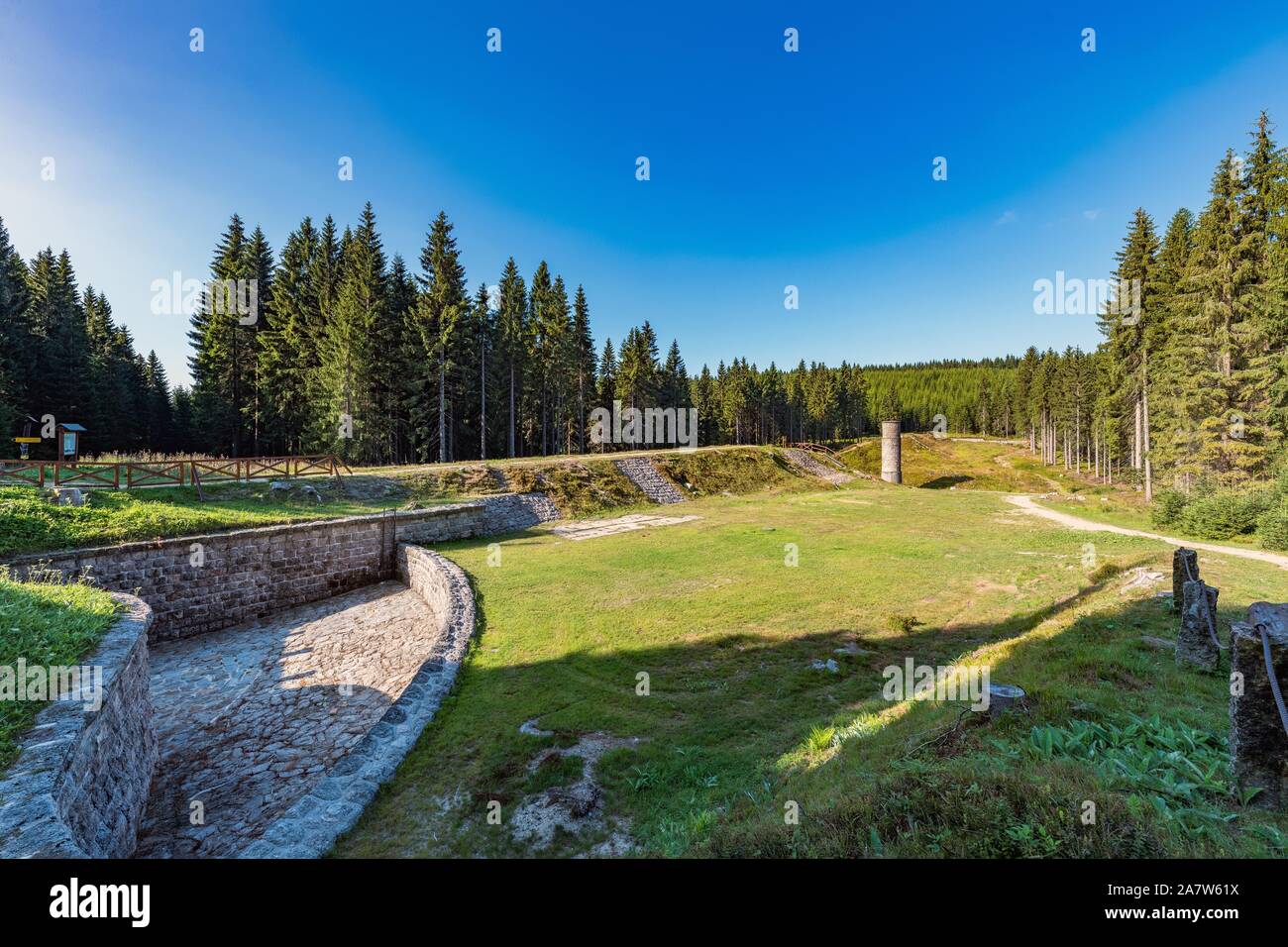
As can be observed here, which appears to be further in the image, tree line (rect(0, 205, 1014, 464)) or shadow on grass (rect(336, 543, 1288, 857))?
tree line (rect(0, 205, 1014, 464))

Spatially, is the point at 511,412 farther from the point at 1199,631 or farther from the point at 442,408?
the point at 1199,631

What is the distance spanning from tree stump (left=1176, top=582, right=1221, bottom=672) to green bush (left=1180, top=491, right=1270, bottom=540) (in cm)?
1571

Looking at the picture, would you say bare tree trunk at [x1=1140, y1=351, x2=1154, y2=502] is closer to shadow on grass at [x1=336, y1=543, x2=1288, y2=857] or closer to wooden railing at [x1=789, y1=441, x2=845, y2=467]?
wooden railing at [x1=789, y1=441, x2=845, y2=467]

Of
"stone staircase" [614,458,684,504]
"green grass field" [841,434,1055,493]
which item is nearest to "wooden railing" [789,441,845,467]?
"green grass field" [841,434,1055,493]

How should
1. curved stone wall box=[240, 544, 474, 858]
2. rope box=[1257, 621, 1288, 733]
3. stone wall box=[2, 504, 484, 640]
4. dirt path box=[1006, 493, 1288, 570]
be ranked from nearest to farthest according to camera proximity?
rope box=[1257, 621, 1288, 733]
curved stone wall box=[240, 544, 474, 858]
stone wall box=[2, 504, 484, 640]
dirt path box=[1006, 493, 1288, 570]

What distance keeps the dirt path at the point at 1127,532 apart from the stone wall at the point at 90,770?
72.5ft

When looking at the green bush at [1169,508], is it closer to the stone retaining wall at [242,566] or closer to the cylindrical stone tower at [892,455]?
the cylindrical stone tower at [892,455]

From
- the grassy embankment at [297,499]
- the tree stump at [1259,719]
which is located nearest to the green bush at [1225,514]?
the tree stump at [1259,719]

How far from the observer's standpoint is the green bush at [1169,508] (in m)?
19.3

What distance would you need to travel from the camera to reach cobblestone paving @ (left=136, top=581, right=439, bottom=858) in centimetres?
644

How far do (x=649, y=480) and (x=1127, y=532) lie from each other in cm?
2387

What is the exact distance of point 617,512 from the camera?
2783cm
